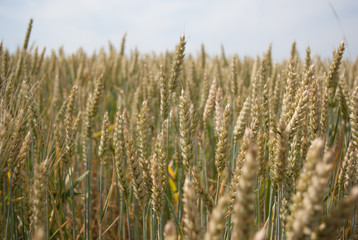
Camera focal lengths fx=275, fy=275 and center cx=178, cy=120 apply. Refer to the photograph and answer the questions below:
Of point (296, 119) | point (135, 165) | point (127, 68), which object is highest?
point (127, 68)

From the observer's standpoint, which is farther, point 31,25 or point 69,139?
point 31,25

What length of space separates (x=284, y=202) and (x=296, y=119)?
0.30 meters

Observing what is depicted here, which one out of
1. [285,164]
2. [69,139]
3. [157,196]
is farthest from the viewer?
[69,139]

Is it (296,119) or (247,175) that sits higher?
(296,119)

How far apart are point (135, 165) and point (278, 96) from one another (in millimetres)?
1378

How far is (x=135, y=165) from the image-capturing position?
1122mm

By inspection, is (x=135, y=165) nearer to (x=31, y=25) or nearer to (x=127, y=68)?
(x=31, y=25)

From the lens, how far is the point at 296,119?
0.99m

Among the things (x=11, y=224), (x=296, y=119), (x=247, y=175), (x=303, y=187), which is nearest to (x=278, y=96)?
(x=296, y=119)

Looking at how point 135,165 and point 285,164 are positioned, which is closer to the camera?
point 285,164

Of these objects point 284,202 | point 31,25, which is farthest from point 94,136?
point 284,202

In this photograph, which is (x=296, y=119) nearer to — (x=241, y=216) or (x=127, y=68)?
(x=241, y=216)

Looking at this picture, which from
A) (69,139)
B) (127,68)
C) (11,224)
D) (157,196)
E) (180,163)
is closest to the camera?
(157,196)

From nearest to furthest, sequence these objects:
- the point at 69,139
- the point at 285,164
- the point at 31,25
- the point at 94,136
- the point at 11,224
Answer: the point at 285,164 → the point at 11,224 → the point at 69,139 → the point at 94,136 → the point at 31,25
